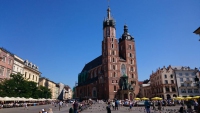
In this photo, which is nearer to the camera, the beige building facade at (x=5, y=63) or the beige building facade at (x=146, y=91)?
the beige building facade at (x=5, y=63)

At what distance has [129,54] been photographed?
65750 mm

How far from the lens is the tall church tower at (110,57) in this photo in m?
58.8

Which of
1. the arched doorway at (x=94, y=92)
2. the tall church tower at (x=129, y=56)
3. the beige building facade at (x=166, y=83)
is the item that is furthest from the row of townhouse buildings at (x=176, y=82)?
the arched doorway at (x=94, y=92)

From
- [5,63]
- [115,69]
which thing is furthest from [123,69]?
[5,63]

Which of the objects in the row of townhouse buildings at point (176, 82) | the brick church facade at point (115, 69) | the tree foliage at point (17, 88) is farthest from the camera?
the brick church facade at point (115, 69)

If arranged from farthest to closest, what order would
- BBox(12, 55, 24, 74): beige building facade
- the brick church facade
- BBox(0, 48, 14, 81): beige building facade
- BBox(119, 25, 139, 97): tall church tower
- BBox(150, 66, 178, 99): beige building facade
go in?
1. BBox(119, 25, 139, 97): tall church tower
2. the brick church facade
3. BBox(150, 66, 178, 99): beige building facade
4. BBox(12, 55, 24, 74): beige building facade
5. BBox(0, 48, 14, 81): beige building facade

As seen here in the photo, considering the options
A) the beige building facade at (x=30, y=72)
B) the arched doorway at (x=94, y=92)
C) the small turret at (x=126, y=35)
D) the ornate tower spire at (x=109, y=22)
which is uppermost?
the ornate tower spire at (x=109, y=22)

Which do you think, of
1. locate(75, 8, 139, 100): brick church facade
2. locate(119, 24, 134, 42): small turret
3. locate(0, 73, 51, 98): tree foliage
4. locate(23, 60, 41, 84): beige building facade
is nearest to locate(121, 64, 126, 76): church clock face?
locate(75, 8, 139, 100): brick church facade

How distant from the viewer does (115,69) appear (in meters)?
61.3

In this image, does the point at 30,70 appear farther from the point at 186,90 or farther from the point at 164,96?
the point at 186,90

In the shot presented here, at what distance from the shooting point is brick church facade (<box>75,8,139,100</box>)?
58281mm

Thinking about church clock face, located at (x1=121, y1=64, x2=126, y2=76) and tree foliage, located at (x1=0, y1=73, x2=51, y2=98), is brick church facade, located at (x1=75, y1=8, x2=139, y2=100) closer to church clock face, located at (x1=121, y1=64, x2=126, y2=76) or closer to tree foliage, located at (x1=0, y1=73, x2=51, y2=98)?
church clock face, located at (x1=121, y1=64, x2=126, y2=76)

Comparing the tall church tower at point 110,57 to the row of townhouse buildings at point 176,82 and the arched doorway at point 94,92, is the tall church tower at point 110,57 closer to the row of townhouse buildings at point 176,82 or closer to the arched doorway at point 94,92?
the arched doorway at point 94,92

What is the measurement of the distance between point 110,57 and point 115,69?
15.8 ft
